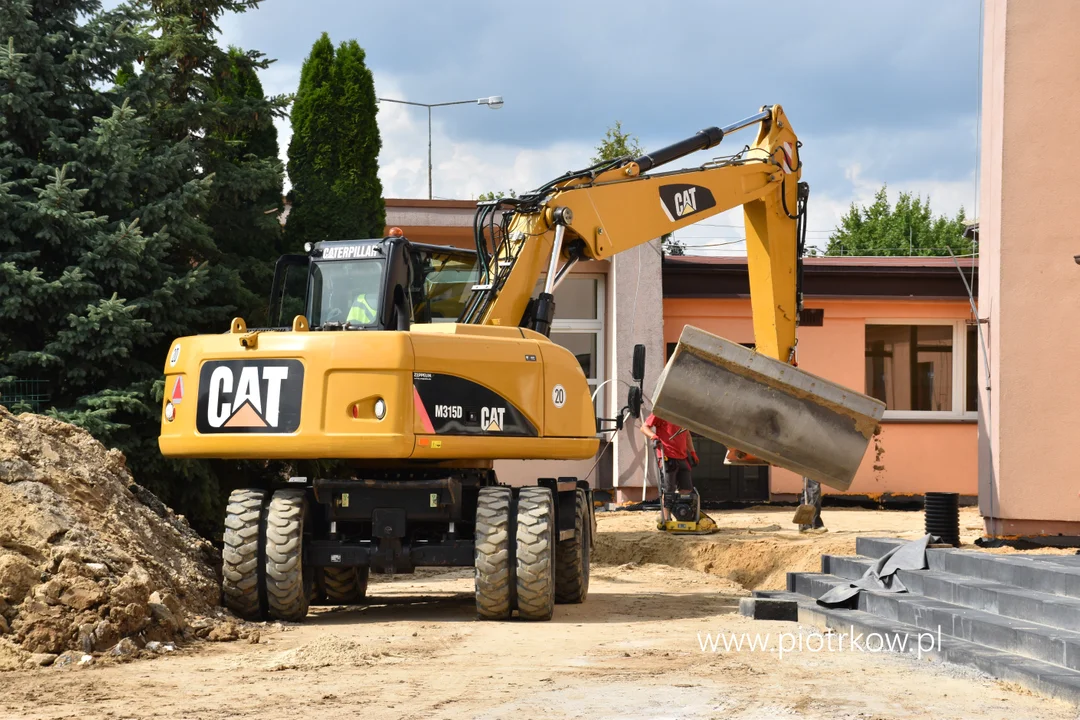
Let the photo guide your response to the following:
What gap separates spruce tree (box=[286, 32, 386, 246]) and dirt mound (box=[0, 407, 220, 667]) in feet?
23.5

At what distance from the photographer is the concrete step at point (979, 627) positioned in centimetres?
698

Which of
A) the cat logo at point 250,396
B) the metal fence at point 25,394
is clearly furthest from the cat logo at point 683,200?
the metal fence at point 25,394

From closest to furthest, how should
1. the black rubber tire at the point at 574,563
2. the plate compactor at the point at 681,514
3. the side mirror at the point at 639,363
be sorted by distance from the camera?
the side mirror at the point at 639,363
the black rubber tire at the point at 574,563
the plate compactor at the point at 681,514

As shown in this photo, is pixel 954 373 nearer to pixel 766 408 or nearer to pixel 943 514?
pixel 943 514

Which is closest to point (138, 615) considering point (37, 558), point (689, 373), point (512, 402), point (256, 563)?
point (37, 558)

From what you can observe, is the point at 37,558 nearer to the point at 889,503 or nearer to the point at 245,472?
the point at 245,472

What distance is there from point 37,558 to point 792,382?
6.56 meters

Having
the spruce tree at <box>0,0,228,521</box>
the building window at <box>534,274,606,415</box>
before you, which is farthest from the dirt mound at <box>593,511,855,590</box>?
the building window at <box>534,274,606,415</box>

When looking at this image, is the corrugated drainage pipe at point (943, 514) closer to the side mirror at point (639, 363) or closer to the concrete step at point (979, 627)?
the concrete step at point (979, 627)

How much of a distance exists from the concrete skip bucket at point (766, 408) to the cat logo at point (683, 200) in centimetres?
163

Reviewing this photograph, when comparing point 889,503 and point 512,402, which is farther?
point 889,503

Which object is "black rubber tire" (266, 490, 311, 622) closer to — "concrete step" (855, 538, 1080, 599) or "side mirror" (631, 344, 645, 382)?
"side mirror" (631, 344, 645, 382)

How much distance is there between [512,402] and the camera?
10.4m

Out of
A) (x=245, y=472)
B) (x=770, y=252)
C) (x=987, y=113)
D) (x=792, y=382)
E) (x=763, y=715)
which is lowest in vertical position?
(x=763, y=715)
